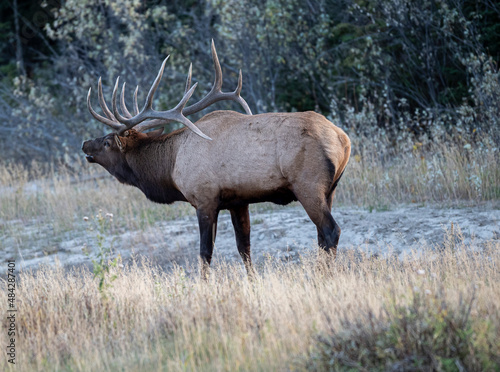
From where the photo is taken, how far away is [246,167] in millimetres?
6457

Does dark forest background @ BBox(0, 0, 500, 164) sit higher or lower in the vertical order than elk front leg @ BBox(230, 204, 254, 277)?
higher

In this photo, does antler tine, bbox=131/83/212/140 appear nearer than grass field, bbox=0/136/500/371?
No

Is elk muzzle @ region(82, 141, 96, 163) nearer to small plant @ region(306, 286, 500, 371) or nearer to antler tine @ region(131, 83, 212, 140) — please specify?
antler tine @ region(131, 83, 212, 140)

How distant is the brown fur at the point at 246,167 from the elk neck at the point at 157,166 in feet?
0.04

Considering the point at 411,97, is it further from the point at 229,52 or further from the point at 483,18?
the point at 229,52

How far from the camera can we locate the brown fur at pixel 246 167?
6.14 meters

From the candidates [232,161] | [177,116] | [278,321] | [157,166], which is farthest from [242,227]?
[278,321]

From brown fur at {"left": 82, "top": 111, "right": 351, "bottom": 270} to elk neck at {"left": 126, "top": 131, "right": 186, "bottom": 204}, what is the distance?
0.01 m

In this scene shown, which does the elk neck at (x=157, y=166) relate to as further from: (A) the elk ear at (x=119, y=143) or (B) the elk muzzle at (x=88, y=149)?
(B) the elk muzzle at (x=88, y=149)

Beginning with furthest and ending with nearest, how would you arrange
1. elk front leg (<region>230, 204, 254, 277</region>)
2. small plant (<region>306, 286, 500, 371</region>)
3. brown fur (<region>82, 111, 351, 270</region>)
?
elk front leg (<region>230, 204, 254, 277</region>) < brown fur (<region>82, 111, 351, 270</region>) < small plant (<region>306, 286, 500, 371</region>)

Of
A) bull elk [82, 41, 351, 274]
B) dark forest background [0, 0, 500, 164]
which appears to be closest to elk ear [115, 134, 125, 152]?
bull elk [82, 41, 351, 274]

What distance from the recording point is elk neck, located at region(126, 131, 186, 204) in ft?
24.2

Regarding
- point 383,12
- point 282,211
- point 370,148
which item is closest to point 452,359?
point 282,211

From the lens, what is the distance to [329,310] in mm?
4422
